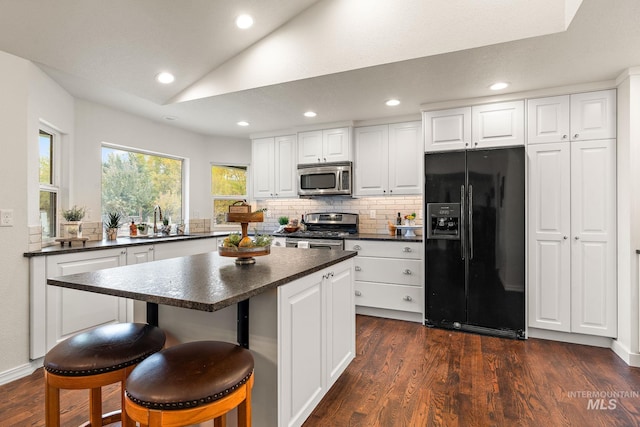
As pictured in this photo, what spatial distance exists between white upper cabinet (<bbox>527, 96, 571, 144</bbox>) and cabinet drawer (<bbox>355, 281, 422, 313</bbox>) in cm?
186

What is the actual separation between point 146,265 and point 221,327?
2.09 feet

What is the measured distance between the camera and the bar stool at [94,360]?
4.03 ft

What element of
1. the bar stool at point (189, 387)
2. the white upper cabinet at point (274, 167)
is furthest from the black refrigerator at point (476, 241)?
the bar stool at point (189, 387)

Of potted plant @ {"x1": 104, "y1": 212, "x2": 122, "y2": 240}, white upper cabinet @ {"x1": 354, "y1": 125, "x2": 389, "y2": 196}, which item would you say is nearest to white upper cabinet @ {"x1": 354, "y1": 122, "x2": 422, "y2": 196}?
white upper cabinet @ {"x1": 354, "y1": 125, "x2": 389, "y2": 196}

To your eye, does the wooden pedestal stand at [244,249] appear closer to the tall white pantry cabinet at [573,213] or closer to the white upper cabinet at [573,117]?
the tall white pantry cabinet at [573,213]

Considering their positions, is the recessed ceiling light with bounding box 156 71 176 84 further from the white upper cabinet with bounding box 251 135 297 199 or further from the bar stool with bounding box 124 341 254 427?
the bar stool with bounding box 124 341 254 427

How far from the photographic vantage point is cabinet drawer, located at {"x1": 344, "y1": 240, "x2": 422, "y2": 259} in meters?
3.48

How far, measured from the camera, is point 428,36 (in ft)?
7.67

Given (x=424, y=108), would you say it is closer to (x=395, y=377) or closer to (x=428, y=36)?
(x=428, y=36)

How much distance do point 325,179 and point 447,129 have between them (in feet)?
5.19

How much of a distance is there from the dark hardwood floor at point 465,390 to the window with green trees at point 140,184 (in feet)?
6.70

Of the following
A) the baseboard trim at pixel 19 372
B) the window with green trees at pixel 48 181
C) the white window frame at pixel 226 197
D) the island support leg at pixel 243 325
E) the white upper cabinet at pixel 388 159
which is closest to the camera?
the island support leg at pixel 243 325

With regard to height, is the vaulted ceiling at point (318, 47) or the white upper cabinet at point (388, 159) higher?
the vaulted ceiling at point (318, 47)

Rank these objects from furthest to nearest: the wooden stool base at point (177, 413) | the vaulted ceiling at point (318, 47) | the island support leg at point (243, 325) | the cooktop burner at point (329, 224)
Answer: the cooktop burner at point (329, 224) → the vaulted ceiling at point (318, 47) → the island support leg at point (243, 325) → the wooden stool base at point (177, 413)
